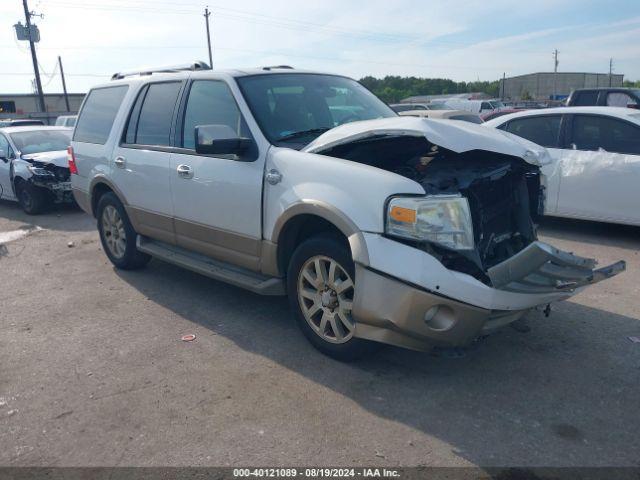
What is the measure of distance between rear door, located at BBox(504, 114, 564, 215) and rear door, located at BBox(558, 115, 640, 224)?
0.08 m

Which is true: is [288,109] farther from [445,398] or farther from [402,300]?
[445,398]

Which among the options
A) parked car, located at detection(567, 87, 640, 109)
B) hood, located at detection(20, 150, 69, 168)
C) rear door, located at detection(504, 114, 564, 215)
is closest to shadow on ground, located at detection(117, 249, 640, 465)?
rear door, located at detection(504, 114, 564, 215)

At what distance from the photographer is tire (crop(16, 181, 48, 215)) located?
1062 cm

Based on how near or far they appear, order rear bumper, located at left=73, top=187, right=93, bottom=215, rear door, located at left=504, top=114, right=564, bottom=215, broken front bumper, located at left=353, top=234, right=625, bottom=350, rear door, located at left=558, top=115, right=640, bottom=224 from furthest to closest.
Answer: rear door, located at left=504, top=114, right=564, bottom=215
rear door, located at left=558, top=115, right=640, bottom=224
rear bumper, located at left=73, top=187, right=93, bottom=215
broken front bumper, located at left=353, top=234, right=625, bottom=350

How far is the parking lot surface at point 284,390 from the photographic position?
3088mm

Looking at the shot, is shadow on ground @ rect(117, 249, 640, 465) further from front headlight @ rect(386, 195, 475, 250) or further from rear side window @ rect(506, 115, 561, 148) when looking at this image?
rear side window @ rect(506, 115, 561, 148)

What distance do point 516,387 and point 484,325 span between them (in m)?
0.56

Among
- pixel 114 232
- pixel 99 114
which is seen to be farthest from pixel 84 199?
pixel 99 114

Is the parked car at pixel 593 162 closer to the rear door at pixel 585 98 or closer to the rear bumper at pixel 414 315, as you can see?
the rear bumper at pixel 414 315

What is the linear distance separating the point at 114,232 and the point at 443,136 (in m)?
4.26

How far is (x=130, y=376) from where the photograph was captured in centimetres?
401

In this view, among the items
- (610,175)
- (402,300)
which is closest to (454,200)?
(402,300)

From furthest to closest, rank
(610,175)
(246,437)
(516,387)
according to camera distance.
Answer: (610,175)
(516,387)
(246,437)

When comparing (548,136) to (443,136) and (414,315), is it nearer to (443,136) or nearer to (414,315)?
(443,136)
